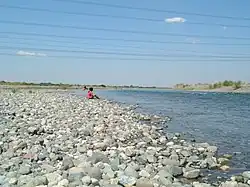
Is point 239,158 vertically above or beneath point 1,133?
beneath

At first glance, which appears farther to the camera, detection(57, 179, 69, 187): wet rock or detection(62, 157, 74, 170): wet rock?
detection(62, 157, 74, 170): wet rock

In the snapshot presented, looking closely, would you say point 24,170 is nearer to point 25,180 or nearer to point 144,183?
point 25,180

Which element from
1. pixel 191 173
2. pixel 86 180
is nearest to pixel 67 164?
pixel 86 180

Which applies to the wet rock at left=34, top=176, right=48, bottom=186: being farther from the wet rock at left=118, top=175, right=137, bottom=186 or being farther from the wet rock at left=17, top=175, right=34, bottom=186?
the wet rock at left=118, top=175, right=137, bottom=186

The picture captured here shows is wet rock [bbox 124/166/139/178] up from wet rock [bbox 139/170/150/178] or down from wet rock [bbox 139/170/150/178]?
up

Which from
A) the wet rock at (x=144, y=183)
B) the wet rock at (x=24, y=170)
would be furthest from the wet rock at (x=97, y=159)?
the wet rock at (x=144, y=183)

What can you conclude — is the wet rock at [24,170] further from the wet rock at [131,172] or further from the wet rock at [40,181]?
the wet rock at [131,172]

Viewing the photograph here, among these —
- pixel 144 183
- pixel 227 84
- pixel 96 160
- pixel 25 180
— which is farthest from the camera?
pixel 227 84

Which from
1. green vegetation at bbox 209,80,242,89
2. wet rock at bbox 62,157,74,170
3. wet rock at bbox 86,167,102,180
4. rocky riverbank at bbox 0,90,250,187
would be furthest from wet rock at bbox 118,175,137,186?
green vegetation at bbox 209,80,242,89

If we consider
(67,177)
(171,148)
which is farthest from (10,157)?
(171,148)

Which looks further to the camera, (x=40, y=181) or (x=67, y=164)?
(x=67, y=164)

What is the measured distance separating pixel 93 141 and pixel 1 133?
3.75m

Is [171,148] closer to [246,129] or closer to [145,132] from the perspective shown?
[145,132]

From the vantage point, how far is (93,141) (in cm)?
1348
